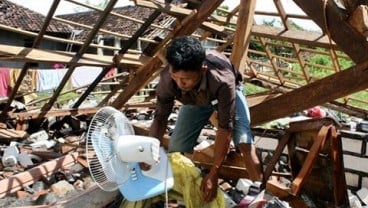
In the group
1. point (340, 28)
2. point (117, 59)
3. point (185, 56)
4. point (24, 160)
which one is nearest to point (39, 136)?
point (24, 160)

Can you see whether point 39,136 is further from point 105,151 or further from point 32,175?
point 105,151

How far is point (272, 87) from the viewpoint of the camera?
781cm

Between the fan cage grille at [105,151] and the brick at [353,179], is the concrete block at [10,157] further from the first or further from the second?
the brick at [353,179]

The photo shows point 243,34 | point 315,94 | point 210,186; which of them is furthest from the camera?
point 243,34

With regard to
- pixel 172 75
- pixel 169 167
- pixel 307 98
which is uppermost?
pixel 172 75

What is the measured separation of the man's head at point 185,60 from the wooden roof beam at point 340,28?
0.93m

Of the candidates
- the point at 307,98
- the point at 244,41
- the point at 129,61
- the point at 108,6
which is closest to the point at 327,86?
the point at 307,98

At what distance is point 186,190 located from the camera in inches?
109

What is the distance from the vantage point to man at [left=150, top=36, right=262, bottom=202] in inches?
91.5

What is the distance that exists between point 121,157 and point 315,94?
4.69ft

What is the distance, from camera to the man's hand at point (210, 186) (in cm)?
260

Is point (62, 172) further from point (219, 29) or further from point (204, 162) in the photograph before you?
point (219, 29)

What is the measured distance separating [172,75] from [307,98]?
1105 mm

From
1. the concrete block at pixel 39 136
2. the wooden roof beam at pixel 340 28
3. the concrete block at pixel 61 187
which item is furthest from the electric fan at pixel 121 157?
the concrete block at pixel 39 136
